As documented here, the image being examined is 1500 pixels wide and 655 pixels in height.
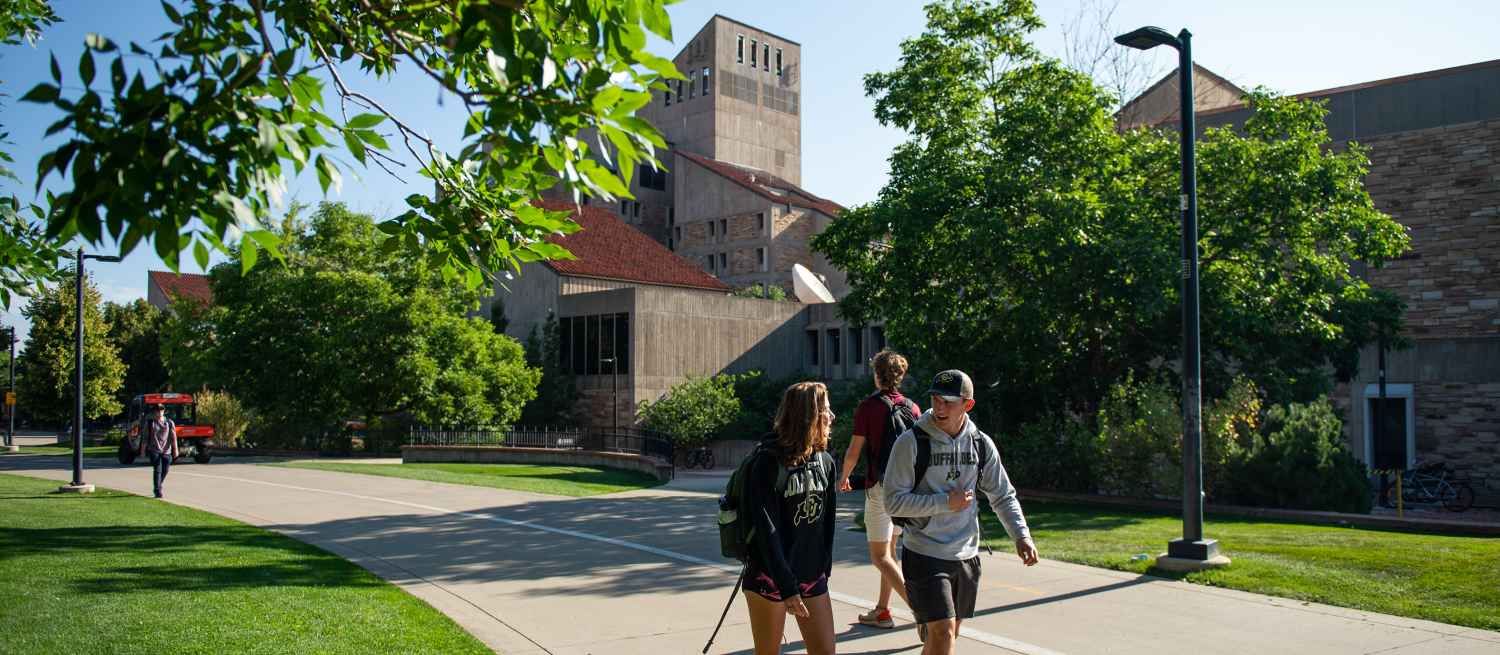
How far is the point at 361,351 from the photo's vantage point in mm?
31219

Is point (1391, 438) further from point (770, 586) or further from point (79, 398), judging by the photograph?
point (79, 398)

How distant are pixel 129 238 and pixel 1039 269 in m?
15.1

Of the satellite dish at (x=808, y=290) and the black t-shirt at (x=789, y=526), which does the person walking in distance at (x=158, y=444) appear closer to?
the black t-shirt at (x=789, y=526)

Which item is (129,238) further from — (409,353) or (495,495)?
(409,353)

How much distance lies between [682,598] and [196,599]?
3.64 metres

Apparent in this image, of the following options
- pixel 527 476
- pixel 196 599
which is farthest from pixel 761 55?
pixel 196 599

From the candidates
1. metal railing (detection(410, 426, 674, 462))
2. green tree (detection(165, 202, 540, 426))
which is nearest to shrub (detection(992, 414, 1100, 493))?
metal railing (detection(410, 426, 674, 462))

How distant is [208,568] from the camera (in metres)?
8.48

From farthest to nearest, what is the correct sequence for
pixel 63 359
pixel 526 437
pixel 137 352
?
pixel 137 352 → pixel 63 359 → pixel 526 437

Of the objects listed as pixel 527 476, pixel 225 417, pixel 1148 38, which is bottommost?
pixel 527 476

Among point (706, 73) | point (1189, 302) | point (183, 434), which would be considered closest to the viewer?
point (1189, 302)

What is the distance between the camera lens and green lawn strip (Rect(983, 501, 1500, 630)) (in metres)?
7.21

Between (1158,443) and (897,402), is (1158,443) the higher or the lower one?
the lower one

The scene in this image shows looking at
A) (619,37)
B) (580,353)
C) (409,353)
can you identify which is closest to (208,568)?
(619,37)
